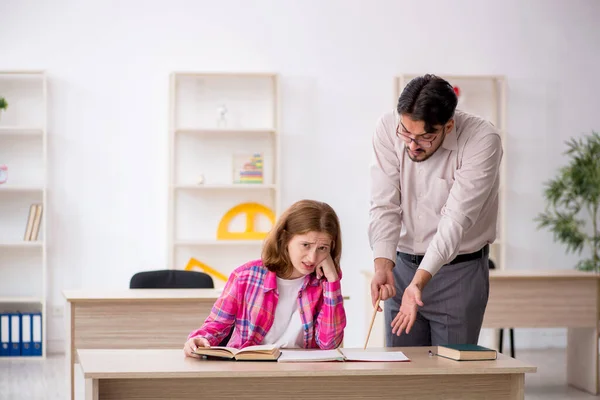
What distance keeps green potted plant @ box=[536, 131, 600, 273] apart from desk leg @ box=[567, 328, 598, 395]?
108 cm

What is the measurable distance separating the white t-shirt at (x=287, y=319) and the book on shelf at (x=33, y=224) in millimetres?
3550

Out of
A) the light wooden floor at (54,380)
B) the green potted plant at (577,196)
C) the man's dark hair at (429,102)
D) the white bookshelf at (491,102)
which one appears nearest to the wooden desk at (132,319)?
the light wooden floor at (54,380)

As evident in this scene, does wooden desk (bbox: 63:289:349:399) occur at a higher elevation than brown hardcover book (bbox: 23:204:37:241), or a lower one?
lower

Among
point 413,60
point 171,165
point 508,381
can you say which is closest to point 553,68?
point 413,60

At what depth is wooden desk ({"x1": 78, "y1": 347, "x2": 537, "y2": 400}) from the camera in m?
2.10

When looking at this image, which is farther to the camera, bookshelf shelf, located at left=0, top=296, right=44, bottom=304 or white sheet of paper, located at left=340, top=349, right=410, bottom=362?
bookshelf shelf, located at left=0, top=296, right=44, bottom=304

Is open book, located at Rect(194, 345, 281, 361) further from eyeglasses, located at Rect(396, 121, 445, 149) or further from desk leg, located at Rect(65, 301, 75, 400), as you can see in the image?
desk leg, located at Rect(65, 301, 75, 400)

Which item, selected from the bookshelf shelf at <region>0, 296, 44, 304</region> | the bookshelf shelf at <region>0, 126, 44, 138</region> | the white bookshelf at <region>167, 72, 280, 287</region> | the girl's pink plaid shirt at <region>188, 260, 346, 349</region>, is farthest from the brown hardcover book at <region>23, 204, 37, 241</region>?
the girl's pink plaid shirt at <region>188, 260, 346, 349</region>

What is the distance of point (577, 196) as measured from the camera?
19.6ft

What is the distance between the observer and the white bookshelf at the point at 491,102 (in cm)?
605

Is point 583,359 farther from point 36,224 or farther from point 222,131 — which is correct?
point 36,224

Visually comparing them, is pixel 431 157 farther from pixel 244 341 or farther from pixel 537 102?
pixel 537 102

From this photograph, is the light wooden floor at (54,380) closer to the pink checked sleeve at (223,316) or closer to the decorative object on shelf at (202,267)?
the decorative object on shelf at (202,267)

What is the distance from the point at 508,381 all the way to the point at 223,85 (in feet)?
13.4
